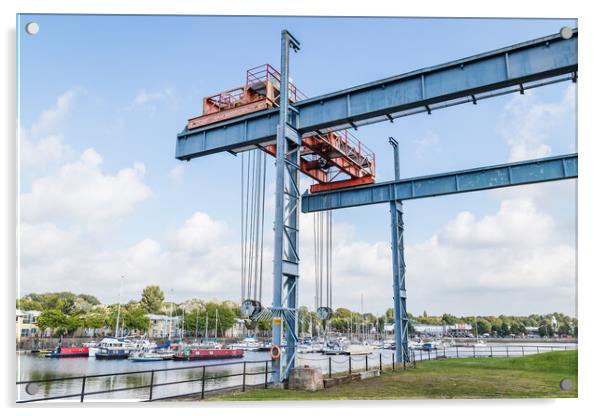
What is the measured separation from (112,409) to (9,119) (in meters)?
7.30

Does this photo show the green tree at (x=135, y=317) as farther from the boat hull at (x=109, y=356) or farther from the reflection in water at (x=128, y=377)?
the boat hull at (x=109, y=356)

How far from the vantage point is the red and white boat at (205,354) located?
191ft

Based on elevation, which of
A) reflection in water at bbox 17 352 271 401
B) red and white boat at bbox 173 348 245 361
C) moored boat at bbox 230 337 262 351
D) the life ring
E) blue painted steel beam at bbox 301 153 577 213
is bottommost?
moored boat at bbox 230 337 262 351

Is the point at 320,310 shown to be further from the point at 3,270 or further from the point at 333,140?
the point at 3,270

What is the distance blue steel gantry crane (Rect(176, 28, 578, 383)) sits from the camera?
1279 cm

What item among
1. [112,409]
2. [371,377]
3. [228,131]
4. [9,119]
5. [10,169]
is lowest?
[371,377]

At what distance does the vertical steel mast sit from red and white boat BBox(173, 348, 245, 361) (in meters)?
48.3

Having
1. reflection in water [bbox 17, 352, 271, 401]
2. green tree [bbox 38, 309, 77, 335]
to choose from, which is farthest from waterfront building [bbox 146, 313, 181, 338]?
green tree [bbox 38, 309, 77, 335]

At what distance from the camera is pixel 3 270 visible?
35.1ft

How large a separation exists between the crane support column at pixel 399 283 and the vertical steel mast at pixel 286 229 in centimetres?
→ 899

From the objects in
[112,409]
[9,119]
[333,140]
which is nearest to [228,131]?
[333,140]

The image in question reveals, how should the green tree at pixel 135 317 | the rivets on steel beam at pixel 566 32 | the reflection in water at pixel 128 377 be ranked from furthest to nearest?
the green tree at pixel 135 317 < the reflection in water at pixel 128 377 < the rivets on steel beam at pixel 566 32

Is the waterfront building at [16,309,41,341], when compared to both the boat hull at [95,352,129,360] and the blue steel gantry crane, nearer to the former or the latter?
the blue steel gantry crane

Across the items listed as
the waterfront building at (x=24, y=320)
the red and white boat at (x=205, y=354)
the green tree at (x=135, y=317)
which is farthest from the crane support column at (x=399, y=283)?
the red and white boat at (x=205, y=354)
